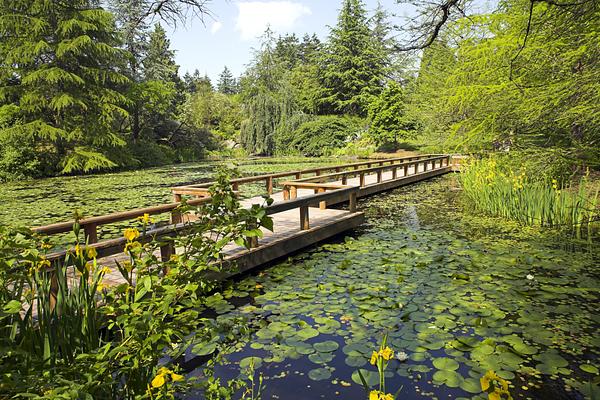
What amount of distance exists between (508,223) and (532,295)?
378cm

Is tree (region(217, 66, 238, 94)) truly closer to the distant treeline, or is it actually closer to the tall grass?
the distant treeline

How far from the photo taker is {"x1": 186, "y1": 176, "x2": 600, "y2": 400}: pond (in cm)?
284

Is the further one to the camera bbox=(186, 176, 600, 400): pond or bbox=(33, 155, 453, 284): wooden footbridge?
bbox=(33, 155, 453, 284): wooden footbridge

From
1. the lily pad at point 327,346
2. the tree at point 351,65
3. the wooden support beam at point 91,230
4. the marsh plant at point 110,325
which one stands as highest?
the tree at point 351,65

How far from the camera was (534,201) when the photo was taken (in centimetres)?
734

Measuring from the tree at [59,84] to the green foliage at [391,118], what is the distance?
700 inches

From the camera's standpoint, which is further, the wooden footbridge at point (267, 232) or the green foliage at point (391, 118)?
the green foliage at point (391, 118)

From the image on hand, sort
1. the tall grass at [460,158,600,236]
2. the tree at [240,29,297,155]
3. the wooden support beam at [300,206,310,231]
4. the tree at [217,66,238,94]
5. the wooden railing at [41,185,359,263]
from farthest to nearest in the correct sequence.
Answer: the tree at [217,66,238,94] → the tree at [240,29,297,155] → the tall grass at [460,158,600,236] → the wooden support beam at [300,206,310,231] → the wooden railing at [41,185,359,263]

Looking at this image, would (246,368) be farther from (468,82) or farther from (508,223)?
(468,82)

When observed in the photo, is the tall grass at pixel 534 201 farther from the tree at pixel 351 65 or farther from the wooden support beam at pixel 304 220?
the tree at pixel 351 65

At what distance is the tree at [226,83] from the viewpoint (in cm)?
9450

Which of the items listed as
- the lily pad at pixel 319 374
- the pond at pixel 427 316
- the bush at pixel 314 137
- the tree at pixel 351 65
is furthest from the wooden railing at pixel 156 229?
the tree at pixel 351 65

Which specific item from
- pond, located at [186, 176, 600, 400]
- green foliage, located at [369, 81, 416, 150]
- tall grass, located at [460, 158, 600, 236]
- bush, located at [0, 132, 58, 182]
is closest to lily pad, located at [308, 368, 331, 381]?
pond, located at [186, 176, 600, 400]

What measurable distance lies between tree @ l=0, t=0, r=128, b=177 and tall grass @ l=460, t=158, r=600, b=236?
20.6m
